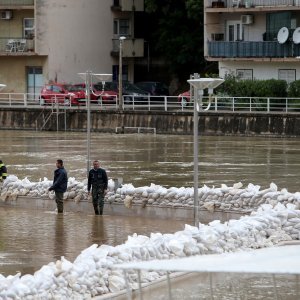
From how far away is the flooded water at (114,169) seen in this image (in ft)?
71.9

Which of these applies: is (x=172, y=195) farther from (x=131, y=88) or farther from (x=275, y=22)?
(x=131, y=88)

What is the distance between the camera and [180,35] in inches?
2635

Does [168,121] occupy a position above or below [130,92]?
below

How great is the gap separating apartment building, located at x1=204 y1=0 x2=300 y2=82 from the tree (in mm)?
3497

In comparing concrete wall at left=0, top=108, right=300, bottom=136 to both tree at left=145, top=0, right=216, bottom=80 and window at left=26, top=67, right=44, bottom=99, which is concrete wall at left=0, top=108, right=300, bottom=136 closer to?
window at left=26, top=67, right=44, bottom=99

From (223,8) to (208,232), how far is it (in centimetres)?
4279

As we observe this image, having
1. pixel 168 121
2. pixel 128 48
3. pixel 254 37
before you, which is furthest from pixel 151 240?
pixel 128 48

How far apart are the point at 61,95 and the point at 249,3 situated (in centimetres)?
1016

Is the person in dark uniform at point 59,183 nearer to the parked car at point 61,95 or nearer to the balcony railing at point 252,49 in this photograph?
the parked car at point 61,95

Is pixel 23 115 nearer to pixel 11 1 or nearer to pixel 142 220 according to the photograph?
pixel 11 1

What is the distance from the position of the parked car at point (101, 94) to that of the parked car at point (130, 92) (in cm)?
51

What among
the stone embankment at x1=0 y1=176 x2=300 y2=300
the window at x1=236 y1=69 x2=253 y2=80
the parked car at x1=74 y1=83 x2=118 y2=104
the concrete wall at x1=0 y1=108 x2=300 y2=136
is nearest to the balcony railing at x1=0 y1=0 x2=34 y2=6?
the parked car at x1=74 y1=83 x2=118 y2=104

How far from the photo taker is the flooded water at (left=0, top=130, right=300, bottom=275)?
21906mm

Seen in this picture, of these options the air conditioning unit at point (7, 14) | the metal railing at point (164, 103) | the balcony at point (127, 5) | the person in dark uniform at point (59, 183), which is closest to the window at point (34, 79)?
the metal railing at point (164, 103)
